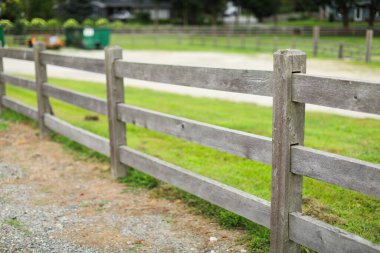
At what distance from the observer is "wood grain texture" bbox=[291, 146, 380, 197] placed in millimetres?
3064

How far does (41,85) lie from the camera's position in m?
7.75

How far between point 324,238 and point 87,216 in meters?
2.29

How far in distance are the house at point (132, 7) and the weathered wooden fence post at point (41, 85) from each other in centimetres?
6796

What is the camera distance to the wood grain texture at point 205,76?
12.5 feet

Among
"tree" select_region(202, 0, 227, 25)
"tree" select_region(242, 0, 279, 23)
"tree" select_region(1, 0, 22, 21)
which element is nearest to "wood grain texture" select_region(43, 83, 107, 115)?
"tree" select_region(1, 0, 22, 21)

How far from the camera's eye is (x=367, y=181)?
309 cm

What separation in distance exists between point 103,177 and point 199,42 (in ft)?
111

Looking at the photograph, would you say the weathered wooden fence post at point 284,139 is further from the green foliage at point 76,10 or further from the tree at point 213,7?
the tree at point 213,7

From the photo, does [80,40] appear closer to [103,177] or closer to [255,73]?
[103,177]

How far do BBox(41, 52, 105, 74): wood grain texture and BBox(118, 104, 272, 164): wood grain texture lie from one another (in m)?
0.68

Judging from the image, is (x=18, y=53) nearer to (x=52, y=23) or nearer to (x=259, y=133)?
(x=259, y=133)

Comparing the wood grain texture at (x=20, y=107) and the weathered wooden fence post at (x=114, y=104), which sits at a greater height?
the weathered wooden fence post at (x=114, y=104)

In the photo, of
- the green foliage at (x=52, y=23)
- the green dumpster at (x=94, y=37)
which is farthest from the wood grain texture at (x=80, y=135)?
the green dumpster at (x=94, y=37)

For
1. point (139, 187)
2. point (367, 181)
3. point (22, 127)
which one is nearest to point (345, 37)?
point (22, 127)
